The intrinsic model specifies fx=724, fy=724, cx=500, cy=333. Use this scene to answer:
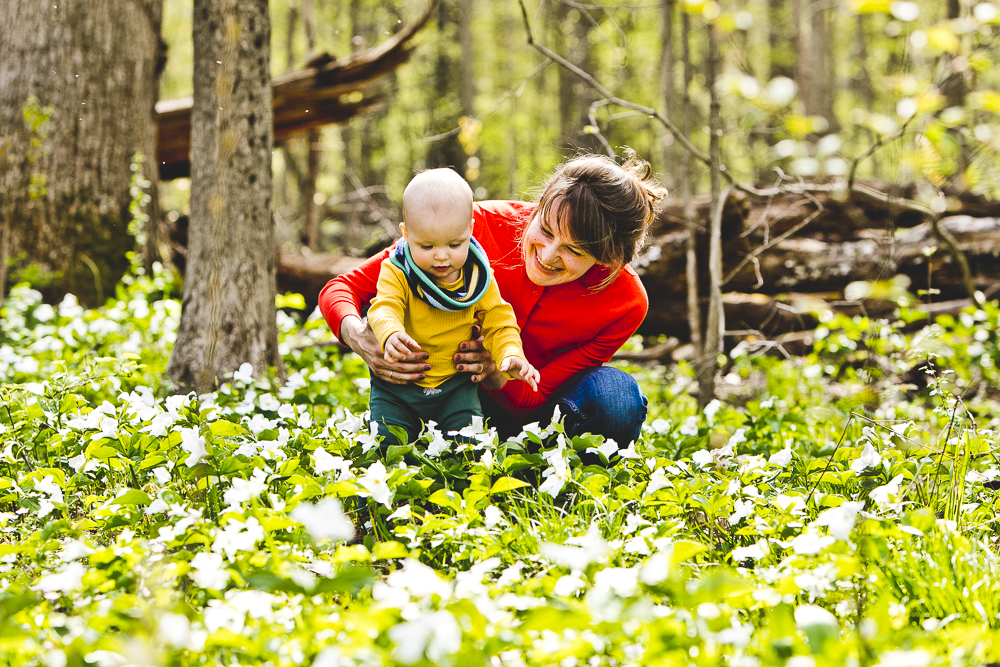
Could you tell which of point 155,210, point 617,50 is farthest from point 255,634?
point 155,210

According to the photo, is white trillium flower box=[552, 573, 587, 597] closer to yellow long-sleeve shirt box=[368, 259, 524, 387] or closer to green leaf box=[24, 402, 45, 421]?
yellow long-sleeve shirt box=[368, 259, 524, 387]

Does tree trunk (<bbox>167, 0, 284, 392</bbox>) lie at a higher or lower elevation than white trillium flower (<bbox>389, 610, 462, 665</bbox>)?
higher

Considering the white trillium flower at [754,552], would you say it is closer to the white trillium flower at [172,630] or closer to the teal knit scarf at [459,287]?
the teal knit scarf at [459,287]

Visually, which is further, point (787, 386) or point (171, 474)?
point (787, 386)

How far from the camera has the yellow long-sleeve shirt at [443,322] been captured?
250 centimetres

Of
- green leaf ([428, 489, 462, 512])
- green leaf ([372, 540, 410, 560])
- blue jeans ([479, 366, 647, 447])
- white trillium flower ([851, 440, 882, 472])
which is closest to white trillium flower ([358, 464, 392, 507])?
green leaf ([428, 489, 462, 512])

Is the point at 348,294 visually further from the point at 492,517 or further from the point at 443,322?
the point at 492,517

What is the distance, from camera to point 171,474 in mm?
2354

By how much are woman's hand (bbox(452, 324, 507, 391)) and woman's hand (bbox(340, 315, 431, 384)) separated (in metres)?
0.12

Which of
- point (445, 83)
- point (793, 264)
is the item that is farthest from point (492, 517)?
point (445, 83)

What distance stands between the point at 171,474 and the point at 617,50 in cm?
290

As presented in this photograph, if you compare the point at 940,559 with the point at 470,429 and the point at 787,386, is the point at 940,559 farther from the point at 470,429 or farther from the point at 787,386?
the point at 787,386

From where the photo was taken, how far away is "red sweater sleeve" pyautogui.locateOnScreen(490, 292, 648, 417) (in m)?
2.89

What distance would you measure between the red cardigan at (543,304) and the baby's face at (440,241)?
17.1 inches
